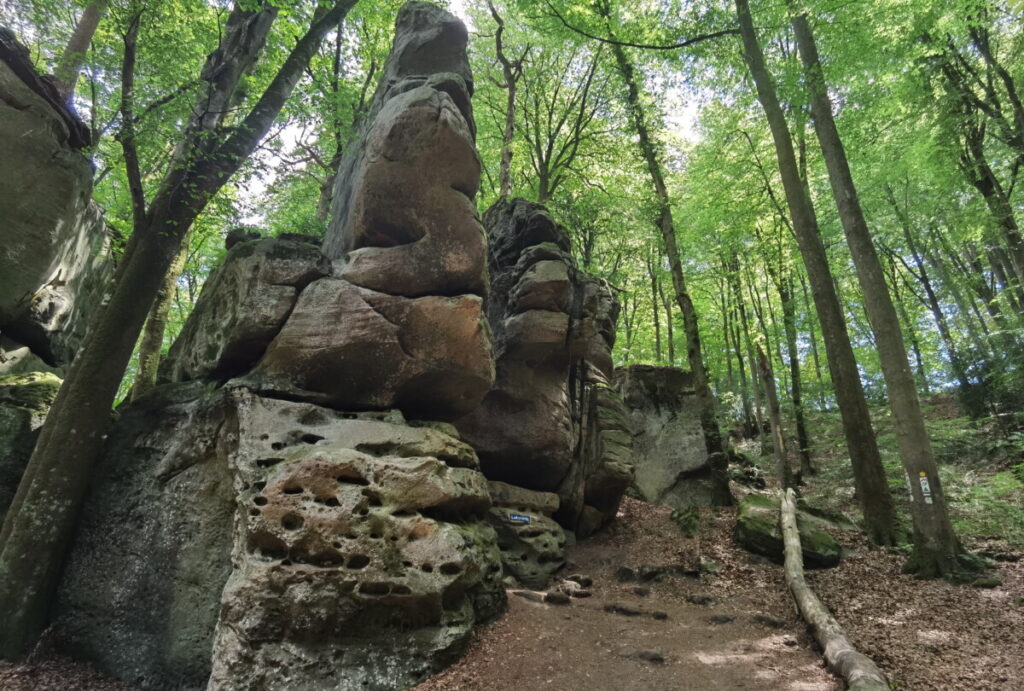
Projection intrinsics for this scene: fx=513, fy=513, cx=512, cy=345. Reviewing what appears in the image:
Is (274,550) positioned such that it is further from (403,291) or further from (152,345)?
(152,345)

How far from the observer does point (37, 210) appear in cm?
898

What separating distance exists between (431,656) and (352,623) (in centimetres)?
99

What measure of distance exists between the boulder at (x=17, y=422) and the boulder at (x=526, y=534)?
7473 mm

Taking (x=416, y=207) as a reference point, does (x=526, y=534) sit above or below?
below

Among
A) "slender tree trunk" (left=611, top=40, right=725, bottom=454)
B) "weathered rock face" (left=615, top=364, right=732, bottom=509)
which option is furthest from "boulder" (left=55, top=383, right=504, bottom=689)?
"weathered rock face" (left=615, top=364, right=732, bottom=509)

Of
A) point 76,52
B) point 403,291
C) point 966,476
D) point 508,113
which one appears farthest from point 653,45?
point 966,476

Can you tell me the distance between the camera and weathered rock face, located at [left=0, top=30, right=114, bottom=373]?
866 cm

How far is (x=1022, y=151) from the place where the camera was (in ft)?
40.8

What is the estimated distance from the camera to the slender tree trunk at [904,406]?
812 cm

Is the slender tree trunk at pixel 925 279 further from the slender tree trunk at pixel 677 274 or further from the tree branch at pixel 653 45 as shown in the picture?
the tree branch at pixel 653 45

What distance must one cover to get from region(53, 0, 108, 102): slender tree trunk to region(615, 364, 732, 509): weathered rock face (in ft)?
53.2

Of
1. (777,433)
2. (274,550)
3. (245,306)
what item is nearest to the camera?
(274,550)

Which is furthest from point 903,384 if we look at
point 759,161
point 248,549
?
point 759,161

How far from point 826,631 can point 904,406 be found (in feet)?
14.4
